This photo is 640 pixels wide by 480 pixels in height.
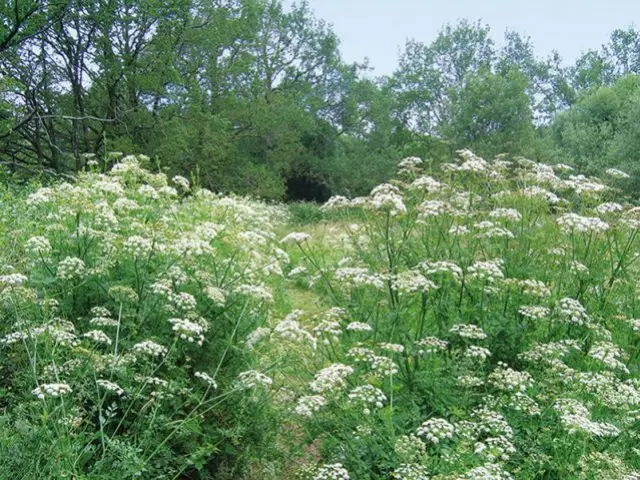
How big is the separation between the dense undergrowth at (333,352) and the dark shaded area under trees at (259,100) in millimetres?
11998

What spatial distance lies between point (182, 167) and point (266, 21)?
16.0 metres

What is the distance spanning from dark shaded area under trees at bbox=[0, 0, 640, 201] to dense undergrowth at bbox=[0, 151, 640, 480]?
12.0 meters

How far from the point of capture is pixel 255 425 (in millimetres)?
4191

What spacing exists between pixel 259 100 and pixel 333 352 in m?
28.0

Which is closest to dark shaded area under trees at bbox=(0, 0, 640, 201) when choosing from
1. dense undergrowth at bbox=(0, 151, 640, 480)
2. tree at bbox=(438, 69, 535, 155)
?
Result: tree at bbox=(438, 69, 535, 155)

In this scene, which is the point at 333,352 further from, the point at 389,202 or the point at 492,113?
the point at 492,113

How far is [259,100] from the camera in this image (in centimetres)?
3081

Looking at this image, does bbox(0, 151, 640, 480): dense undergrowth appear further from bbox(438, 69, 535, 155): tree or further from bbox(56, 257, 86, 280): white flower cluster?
bbox(438, 69, 535, 155): tree

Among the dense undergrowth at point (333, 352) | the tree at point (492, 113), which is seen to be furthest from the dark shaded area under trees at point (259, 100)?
the dense undergrowth at point (333, 352)

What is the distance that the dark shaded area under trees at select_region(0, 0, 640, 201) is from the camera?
22531 mm

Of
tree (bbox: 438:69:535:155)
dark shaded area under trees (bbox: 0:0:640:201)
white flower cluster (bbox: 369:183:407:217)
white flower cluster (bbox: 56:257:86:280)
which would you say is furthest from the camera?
tree (bbox: 438:69:535:155)

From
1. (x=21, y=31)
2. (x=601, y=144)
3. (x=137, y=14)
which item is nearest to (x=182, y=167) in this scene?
(x=137, y=14)

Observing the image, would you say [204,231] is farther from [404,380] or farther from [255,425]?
[404,380]

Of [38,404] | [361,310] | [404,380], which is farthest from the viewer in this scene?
[361,310]
